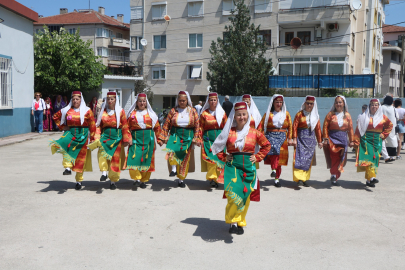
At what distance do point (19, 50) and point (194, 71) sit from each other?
71.6 feet

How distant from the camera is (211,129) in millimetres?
8484

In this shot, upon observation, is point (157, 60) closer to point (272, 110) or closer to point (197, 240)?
point (272, 110)

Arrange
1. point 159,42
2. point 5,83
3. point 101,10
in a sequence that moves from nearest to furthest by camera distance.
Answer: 1. point 5,83
2. point 159,42
3. point 101,10

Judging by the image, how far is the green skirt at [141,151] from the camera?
26.9ft

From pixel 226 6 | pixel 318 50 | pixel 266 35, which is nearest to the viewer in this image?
pixel 318 50

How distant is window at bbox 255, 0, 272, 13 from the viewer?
3575cm

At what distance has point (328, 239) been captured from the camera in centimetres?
531

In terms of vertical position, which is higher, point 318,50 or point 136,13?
point 136,13

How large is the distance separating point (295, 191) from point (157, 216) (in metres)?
3.20

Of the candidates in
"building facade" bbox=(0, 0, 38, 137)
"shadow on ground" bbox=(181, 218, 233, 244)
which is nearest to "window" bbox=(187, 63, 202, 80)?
"building facade" bbox=(0, 0, 38, 137)

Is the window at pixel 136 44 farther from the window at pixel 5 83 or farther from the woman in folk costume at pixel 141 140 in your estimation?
the woman in folk costume at pixel 141 140

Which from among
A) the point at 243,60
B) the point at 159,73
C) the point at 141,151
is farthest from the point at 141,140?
the point at 159,73

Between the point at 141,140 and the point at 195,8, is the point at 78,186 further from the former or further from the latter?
the point at 195,8

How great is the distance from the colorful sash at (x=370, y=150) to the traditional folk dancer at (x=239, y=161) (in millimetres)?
3835
